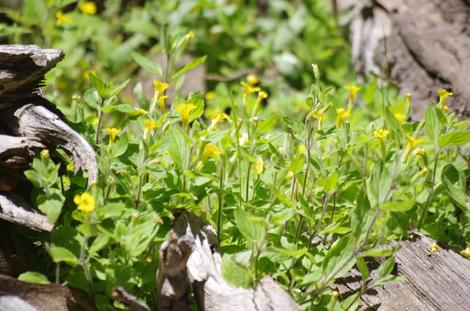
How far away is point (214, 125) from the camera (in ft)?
9.15

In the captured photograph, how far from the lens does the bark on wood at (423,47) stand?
13.7 feet

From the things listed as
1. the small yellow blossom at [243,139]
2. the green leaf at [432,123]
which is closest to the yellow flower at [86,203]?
the small yellow blossom at [243,139]

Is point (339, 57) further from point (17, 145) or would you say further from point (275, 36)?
point (17, 145)

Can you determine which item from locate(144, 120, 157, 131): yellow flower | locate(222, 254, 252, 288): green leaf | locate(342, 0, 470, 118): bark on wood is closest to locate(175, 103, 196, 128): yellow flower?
locate(144, 120, 157, 131): yellow flower

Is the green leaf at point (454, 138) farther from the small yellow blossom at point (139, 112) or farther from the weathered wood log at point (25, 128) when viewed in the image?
the weathered wood log at point (25, 128)

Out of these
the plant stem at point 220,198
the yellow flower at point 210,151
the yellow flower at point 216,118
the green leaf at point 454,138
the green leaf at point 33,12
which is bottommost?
the plant stem at point 220,198

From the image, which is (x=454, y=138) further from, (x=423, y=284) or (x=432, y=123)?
(x=423, y=284)

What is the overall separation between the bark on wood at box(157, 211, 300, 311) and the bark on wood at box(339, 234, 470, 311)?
464 mm

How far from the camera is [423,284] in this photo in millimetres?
2727

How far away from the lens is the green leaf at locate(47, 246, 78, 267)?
2.19m

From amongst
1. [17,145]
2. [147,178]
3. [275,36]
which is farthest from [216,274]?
[275,36]

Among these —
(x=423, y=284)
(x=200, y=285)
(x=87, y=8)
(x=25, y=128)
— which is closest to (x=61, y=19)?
(x=87, y=8)

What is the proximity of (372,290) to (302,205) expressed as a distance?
1.55 ft

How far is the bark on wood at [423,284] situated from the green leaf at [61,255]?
1.09 meters
